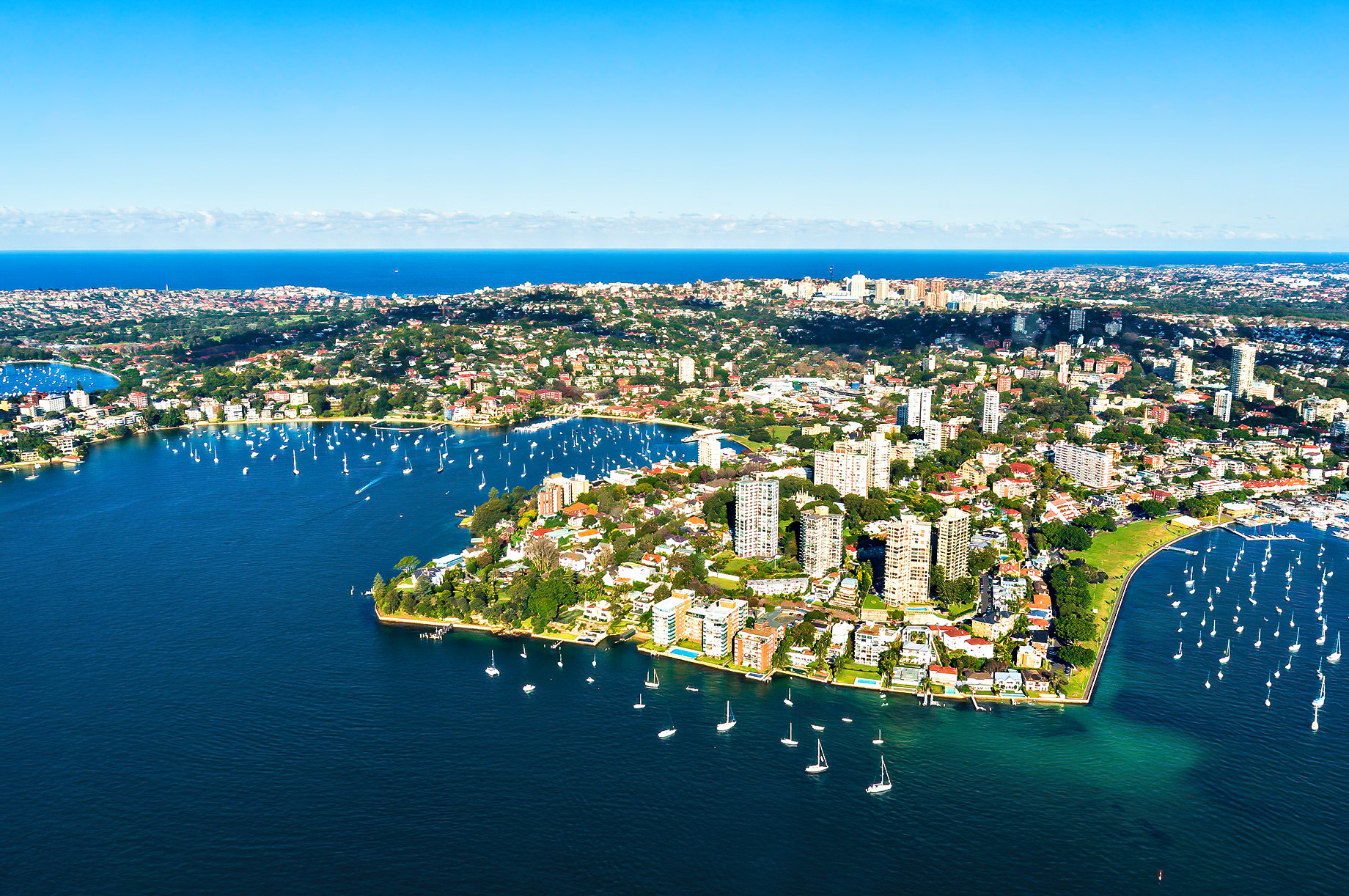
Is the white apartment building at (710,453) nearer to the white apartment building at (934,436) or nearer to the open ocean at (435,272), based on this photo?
the white apartment building at (934,436)

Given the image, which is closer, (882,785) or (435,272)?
(882,785)

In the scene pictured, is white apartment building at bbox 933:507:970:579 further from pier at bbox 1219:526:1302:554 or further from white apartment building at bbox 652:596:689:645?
pier at bbox 1219:526:1302:554

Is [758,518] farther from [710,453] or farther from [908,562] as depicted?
[710,453]

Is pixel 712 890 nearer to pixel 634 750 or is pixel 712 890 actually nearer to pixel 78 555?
pixel 634 750

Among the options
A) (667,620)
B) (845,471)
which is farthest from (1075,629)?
(845,471)

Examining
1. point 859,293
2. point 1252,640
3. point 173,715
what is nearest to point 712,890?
point 173,715

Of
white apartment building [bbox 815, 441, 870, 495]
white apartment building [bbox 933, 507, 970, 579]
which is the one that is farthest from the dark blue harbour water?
white apartment building [bbox 933, 507, 970, 579]
